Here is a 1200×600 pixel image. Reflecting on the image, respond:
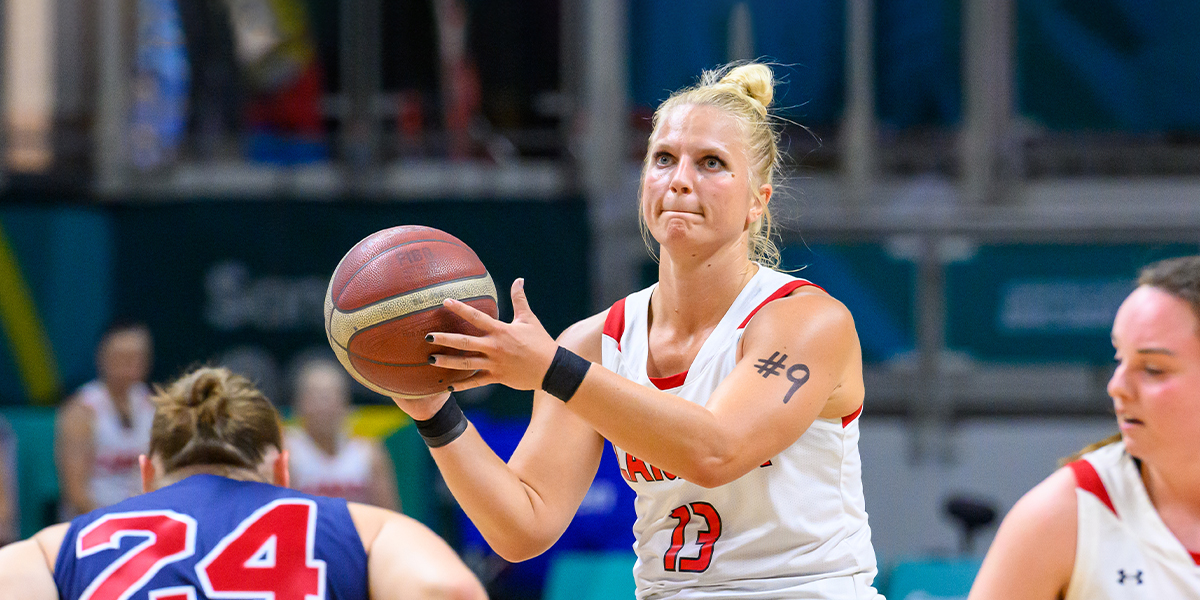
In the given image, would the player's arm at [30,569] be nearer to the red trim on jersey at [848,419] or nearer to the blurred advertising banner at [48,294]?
the red trim on jersey at [848,419]

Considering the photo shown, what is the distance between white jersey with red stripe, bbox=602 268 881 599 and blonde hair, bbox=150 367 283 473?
32.4 inches

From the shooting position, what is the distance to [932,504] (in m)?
7.06

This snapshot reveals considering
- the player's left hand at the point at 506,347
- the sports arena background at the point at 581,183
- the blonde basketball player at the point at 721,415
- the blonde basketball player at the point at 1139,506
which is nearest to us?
the player's left hand at the point at 506,347

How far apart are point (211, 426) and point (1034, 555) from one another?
1702 mm

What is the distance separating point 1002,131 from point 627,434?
22.7 feet

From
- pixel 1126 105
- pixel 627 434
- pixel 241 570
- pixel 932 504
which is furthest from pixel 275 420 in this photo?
pixel 1126 105

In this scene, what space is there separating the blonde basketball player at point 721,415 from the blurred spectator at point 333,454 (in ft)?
12.3

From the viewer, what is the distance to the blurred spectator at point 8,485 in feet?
18.9

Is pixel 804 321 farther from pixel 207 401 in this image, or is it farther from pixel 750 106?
pixel 207 401

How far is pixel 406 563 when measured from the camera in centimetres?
224

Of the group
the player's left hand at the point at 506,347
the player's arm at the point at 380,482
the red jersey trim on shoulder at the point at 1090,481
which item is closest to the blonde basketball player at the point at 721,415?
the player's left hand at the point at 506,347

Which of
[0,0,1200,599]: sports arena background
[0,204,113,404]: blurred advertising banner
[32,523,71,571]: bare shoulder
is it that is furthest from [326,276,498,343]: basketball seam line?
[0,204,113,404]: blurred advertising banner

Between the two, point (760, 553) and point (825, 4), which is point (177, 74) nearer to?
point (825, 4)

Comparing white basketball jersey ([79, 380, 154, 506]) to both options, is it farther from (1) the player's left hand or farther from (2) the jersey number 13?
(1) the player's left hand
